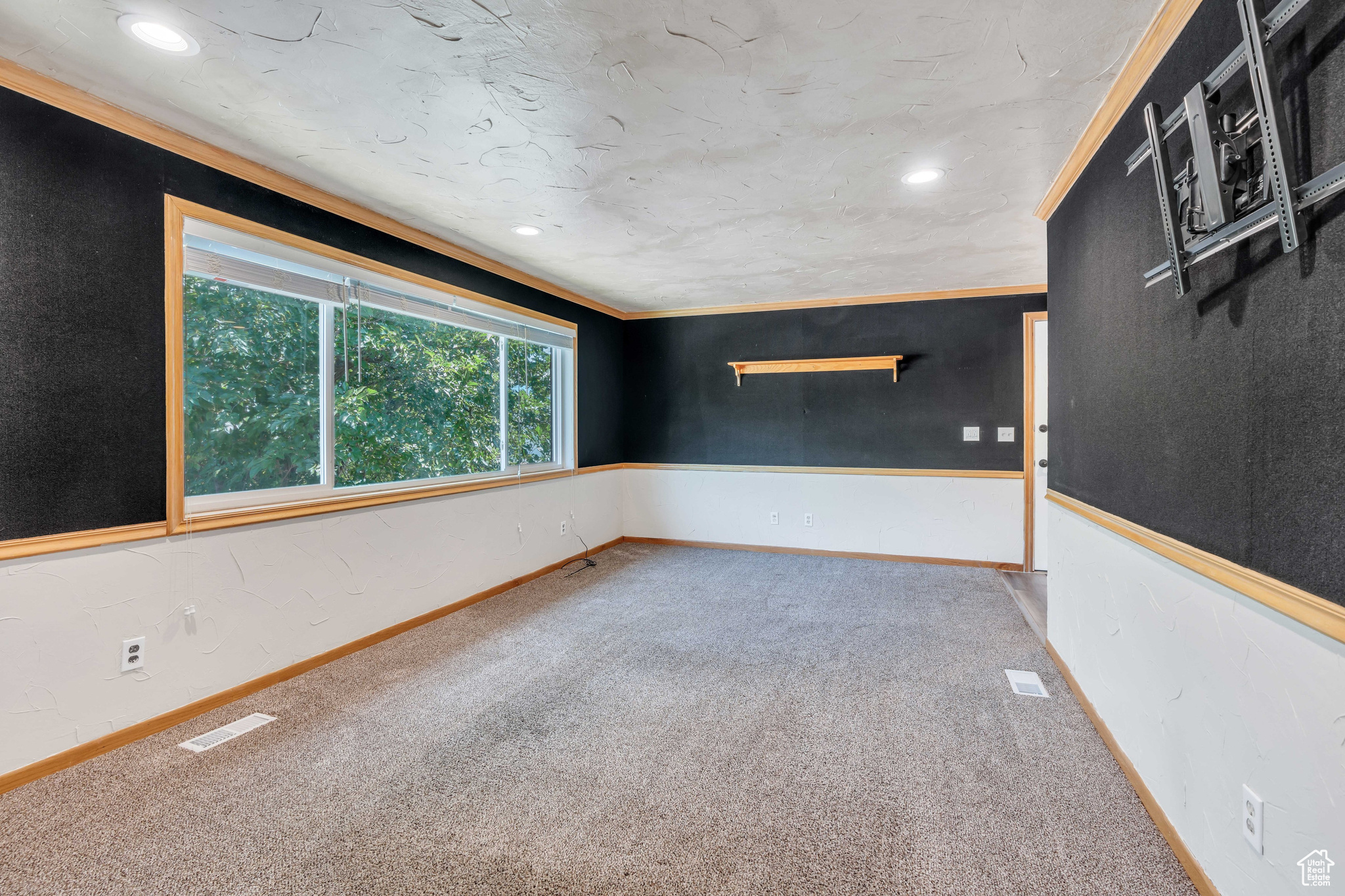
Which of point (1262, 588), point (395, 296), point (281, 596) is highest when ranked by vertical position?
point (395, 296)

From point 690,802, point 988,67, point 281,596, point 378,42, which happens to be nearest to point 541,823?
point 690,802

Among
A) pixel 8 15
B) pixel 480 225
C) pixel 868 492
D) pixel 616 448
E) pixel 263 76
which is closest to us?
pixel 8 15

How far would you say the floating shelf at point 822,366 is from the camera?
16.5ft

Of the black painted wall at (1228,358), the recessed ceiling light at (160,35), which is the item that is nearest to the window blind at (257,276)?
the recessed ceiling light at (160,35)

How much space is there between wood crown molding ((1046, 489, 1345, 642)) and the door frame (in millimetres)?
3040

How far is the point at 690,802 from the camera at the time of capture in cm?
184

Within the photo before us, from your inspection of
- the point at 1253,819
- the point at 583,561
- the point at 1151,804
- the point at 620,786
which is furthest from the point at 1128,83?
the point at 583,561

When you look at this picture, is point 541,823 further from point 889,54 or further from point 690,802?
point 889,54

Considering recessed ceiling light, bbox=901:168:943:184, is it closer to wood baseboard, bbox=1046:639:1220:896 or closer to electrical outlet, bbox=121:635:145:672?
wood baseboard, bbox=1046:639:1220:896

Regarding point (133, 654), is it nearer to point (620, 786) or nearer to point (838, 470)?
point (620, 786)

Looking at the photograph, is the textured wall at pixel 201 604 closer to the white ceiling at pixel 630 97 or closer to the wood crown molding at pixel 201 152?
the wood crown molding at pixel 201 152

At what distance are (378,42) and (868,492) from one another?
459 cm
